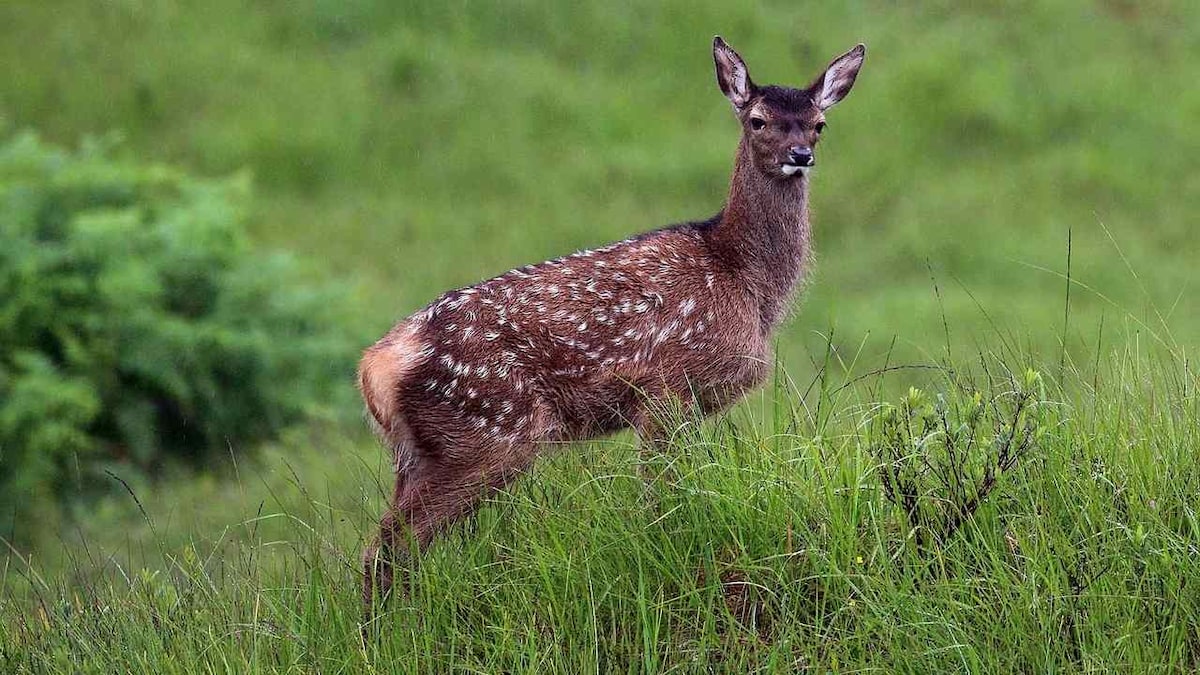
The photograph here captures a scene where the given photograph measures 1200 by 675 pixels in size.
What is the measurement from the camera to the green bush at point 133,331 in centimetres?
1132

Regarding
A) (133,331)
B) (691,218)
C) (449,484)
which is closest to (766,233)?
(449,484)

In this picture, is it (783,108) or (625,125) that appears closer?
(783,108)

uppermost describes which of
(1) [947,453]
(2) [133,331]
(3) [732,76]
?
(3) [732,76]

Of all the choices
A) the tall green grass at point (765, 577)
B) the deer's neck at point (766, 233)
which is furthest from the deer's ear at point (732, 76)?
the tall green grass at point (765, 577)

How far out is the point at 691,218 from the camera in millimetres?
15023

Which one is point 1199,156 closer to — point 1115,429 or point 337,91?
point 337,91

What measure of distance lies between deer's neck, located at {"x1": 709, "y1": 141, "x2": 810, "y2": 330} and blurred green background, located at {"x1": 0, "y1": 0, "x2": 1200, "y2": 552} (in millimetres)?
6534

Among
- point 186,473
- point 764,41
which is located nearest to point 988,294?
point 764,41

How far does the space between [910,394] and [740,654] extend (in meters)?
0.94

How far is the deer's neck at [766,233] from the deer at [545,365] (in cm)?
13

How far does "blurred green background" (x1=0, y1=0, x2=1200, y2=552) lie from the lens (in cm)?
1469

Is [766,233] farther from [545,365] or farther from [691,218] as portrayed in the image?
[691,218]

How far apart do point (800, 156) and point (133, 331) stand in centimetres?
647

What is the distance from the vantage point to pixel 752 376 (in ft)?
21.6
